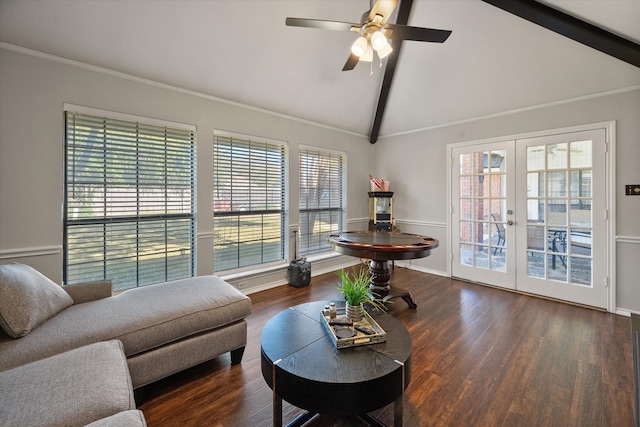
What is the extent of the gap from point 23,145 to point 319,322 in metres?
2.84

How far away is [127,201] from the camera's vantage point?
2.78 meters

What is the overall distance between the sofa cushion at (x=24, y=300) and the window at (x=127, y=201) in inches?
33.1

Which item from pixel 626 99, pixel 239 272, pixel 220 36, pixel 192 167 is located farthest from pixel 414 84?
pixel 239 272

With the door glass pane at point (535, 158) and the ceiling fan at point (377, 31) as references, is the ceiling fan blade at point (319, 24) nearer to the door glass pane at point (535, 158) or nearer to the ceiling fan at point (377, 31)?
the ceiling fan at point (377, 31)

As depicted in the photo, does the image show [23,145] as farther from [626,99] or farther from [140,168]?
[626,99]

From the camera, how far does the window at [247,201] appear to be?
3465 mm

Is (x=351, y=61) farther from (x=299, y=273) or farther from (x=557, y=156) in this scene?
(x=557, y=156)

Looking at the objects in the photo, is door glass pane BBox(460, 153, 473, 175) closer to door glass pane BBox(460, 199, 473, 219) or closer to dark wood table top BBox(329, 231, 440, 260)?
door glass pane BBox(460, 199, 473, 219)

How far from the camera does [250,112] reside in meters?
3.64

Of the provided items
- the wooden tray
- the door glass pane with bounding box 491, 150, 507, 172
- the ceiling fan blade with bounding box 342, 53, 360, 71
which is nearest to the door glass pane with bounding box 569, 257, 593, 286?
the door glass pane with bounding box 491, 150, 507, 172

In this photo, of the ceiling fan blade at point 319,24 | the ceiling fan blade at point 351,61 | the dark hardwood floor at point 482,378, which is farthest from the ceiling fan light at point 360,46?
the dark hardwood floor at point 482,378

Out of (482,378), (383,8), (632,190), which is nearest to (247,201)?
(383,8)

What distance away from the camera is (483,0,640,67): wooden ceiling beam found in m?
2.55

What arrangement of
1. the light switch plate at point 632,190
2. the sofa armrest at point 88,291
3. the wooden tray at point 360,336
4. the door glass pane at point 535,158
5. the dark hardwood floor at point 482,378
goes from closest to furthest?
1. the wooden tray at point 360,336
2. the dark hardwood floor at point 482,378
3. the sofa armrest at point 88,291
4. the light switch plate at point 632,190
5. the door glass pane at point 535,158
